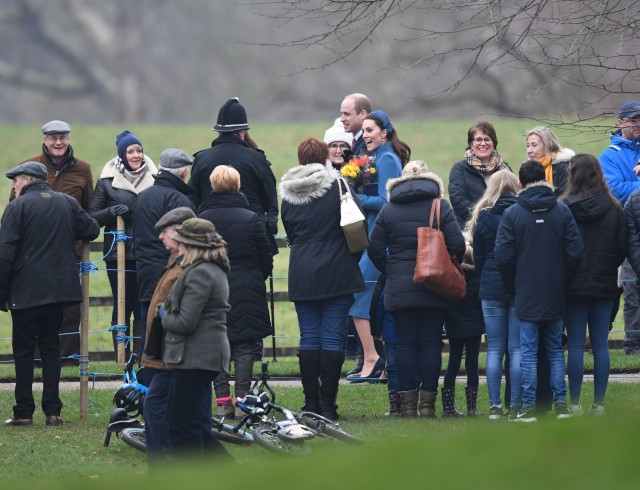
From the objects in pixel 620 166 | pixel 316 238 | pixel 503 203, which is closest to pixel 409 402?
pixel 316 238

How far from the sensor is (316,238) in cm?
1234

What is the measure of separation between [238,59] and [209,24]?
6.86ft

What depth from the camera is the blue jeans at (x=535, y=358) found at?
39.3 feet

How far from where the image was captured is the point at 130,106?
61.2 metres

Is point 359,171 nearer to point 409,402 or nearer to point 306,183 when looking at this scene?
point 306,183

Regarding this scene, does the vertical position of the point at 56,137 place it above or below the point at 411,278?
above

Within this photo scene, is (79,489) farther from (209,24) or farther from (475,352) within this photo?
(209,24)

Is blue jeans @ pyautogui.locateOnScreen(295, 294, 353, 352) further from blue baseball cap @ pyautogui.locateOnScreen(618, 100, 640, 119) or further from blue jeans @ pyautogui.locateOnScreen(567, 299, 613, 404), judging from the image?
blue baseball cap @ pyautogui.locateOnScreen(618, 100, 640, 119)

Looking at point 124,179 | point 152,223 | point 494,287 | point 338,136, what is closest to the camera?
point 494,287

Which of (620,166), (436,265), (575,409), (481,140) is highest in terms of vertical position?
(481,140)

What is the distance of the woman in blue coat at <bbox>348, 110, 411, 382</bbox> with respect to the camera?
13.4m

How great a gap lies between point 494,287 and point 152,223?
279 centimetres

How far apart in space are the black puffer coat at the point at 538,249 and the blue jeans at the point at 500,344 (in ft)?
0.97

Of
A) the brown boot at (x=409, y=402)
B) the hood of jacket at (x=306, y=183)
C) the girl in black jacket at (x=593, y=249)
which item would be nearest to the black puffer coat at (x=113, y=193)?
the hood of jacket at (x=306, y=183)
